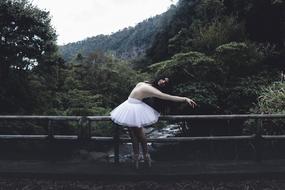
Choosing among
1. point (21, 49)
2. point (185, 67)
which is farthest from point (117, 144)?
point (21, 49)

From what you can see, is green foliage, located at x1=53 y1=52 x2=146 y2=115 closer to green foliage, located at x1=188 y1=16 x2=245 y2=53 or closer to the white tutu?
green foliage, located at x1=188 y1=16 x2=245 y2=53

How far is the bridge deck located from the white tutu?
2.43ft

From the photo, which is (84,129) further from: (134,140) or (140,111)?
(140,111)

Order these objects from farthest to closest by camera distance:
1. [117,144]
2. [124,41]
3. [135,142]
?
[124,41] → [117,144] → [135,142]

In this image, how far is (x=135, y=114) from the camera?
741 centimetres

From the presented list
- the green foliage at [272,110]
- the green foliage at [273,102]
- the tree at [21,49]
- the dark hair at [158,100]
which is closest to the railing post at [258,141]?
the green foliage at [272,110]

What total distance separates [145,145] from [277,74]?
8647 mm

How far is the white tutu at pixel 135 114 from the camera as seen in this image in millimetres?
7375

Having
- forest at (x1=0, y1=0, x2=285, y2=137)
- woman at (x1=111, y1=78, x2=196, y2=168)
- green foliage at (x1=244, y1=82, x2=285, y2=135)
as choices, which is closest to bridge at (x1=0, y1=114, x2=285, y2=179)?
woman at (x1=111, y1=78, x2=196, y2=168)

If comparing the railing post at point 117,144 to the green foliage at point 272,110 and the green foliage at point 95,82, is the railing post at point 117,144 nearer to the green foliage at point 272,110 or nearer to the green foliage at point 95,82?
the green foliage at point 272,110

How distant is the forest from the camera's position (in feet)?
44.0

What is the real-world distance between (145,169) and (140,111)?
893 millimetres

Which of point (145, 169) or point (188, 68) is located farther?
point (188, 68)

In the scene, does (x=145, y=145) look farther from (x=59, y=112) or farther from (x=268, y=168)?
(x=59, y=112)
